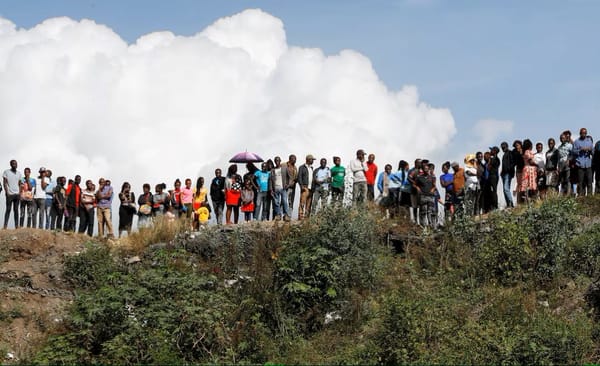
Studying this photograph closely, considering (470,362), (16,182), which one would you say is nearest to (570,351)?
(470,362)

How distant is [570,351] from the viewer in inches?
591

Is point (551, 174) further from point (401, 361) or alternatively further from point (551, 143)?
point (401, 361)

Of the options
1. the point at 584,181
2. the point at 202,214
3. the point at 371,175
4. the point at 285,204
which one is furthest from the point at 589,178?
the point at 202,214

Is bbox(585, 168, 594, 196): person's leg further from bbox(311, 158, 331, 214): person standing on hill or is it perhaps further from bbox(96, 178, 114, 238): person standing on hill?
bbox(96, 178, 114, 238): person standing on hill

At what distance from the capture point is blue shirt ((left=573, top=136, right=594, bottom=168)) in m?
21.0

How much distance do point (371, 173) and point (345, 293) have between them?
5.07 meters

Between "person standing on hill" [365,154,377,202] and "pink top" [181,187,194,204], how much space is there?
4.29 metres

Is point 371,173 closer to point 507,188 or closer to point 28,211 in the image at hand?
point 507,188

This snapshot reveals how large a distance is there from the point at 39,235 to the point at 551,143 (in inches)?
474

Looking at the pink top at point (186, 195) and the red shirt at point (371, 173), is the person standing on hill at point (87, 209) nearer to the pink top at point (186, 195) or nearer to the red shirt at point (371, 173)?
the pink top at point (186, 195)

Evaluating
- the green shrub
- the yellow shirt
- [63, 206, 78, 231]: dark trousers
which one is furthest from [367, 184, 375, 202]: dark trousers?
[63, 206, 78, 231]: dark trousers

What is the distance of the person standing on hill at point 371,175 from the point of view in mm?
22375

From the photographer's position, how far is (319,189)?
72.4ft

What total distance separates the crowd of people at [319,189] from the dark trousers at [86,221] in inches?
1.0
